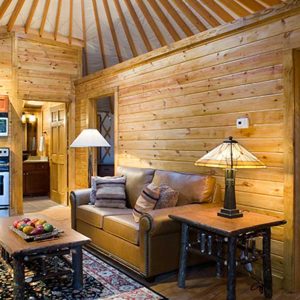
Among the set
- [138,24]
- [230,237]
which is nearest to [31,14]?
[138,24]

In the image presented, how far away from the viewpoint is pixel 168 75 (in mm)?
4207

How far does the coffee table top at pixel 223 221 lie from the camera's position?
8.02 feet

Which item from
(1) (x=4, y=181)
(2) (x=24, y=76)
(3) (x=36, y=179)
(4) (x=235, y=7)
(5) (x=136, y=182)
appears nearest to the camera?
(4) (x=235, y=7)

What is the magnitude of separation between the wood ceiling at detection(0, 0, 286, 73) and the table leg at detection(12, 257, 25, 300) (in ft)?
11.3

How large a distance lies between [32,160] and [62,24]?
351 centimetres

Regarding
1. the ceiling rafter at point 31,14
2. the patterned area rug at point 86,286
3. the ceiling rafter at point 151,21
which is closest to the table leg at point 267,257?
the patterned area rug at point 86,286

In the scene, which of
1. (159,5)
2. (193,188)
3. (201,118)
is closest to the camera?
(193,188)

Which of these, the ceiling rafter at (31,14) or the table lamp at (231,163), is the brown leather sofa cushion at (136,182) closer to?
the table lamp at (231,163)

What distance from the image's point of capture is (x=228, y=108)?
343 centimetres

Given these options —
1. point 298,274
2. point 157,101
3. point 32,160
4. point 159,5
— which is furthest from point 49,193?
point 298,274

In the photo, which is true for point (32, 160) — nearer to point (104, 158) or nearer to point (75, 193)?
point (104, 158)

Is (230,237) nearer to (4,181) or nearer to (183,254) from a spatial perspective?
(183,254)

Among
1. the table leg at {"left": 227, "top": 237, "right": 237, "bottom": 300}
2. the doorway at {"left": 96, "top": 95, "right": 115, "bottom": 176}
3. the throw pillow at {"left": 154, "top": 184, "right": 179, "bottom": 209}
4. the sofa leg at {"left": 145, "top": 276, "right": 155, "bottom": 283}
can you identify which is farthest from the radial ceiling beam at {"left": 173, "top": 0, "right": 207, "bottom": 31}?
the doorway at {"left": 96, "top": 95, "right": 115, "bottom": 176}

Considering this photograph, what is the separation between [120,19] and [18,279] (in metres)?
4.01
